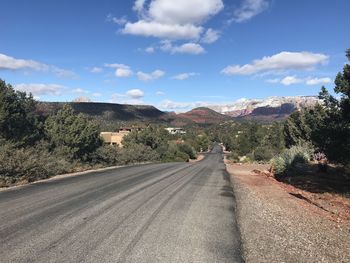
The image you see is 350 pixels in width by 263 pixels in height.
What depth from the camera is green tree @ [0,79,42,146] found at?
3865 cm

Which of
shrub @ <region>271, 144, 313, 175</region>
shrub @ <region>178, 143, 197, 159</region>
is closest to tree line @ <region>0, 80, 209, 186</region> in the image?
shrub @ <region>271, 144, 313, 175</region>

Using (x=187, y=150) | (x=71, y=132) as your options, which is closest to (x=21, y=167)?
(x=71, y=132)

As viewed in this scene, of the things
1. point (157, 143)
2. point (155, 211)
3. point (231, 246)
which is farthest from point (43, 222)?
point (157, 143)

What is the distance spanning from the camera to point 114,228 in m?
8.71

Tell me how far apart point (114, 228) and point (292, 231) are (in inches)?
167

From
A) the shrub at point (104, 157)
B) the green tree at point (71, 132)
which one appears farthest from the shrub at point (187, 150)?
the green tree at point (71, 132)

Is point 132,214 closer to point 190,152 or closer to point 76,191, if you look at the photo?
point 76,191

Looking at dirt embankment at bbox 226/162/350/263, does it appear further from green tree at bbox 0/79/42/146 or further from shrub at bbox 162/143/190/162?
shrub at bbox 162/143/190/162

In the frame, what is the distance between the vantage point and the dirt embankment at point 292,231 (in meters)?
7.45

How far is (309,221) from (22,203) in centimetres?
823

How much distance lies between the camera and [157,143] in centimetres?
8112

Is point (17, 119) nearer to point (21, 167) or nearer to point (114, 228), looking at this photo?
point (21, 167)

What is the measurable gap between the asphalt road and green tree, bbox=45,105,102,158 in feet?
80.8

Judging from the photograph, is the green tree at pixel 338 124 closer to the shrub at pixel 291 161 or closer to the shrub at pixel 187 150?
the shrub at pixel 291 161
